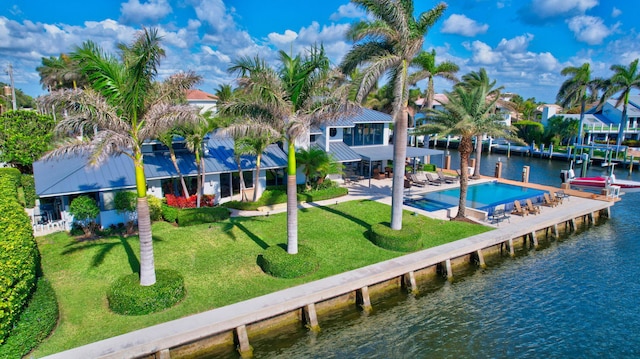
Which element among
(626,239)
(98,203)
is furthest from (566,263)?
(98,203)

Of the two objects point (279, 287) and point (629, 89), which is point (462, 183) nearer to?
point (279, 287)

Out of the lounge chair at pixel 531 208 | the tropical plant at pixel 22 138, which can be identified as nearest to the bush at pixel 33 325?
the tropical plant at pixel 22 138

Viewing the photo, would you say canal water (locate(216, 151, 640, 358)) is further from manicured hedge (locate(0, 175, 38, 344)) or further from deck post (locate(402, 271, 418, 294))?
manicured hedge (locate(0, 175, 38, 344))

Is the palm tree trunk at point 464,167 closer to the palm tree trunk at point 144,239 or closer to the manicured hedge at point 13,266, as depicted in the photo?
the palm tree trunk at point 144,239

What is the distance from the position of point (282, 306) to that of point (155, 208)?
1145 cm

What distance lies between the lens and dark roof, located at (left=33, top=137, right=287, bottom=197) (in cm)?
1955

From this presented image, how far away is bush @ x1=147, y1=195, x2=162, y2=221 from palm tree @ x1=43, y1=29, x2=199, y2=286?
28.2 ft

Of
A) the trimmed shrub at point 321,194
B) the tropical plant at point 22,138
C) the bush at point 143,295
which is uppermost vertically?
the tropical plant at point 22,138

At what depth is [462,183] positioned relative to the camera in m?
22.4

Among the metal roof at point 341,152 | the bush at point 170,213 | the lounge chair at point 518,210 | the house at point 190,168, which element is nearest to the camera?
the house at point 190,168

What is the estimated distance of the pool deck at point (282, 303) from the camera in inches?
427

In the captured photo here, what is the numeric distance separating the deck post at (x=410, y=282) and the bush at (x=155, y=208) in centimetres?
1356

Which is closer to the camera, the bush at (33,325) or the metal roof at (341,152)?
the bush at (33,325)

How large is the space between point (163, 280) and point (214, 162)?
41.7 feet
